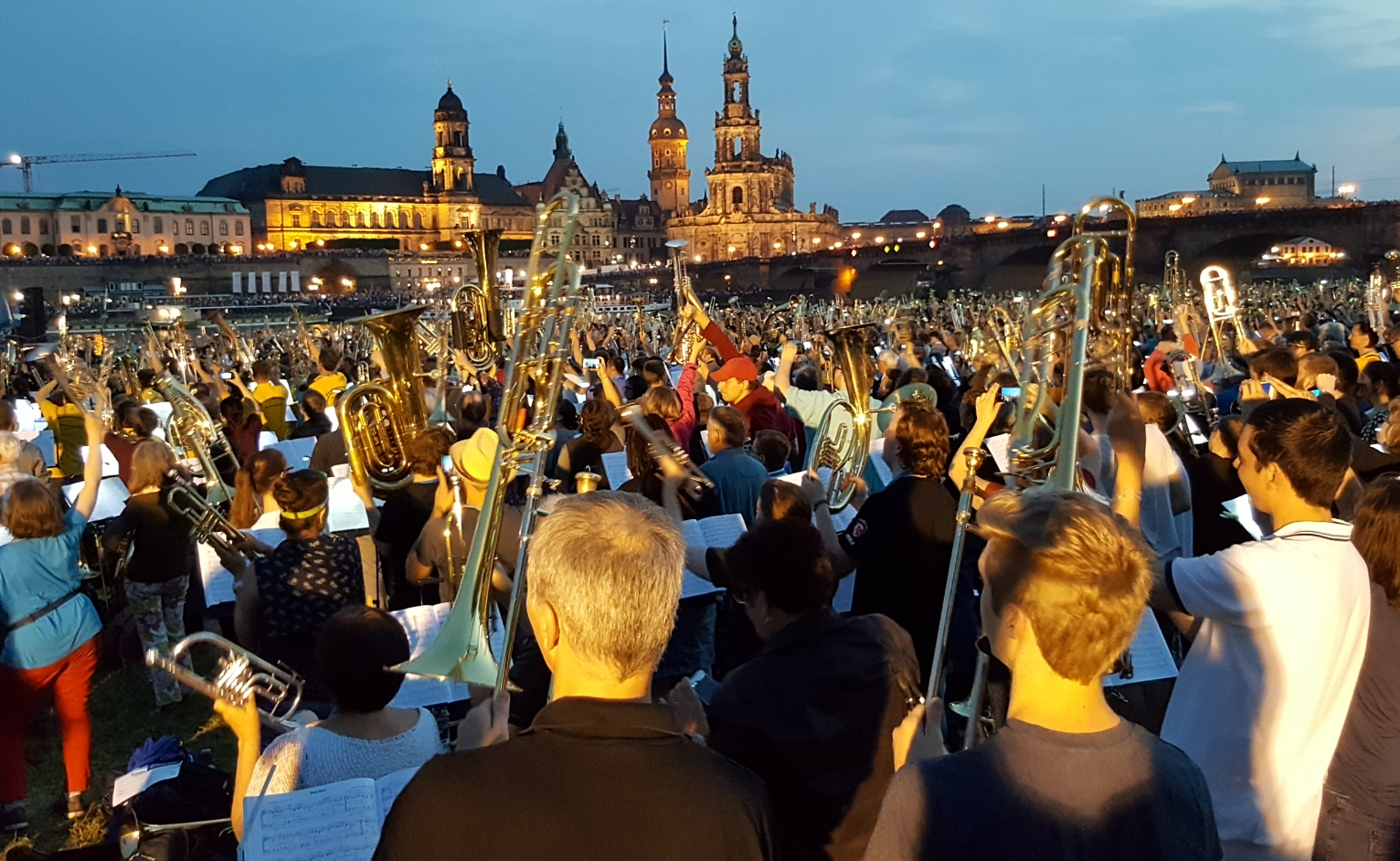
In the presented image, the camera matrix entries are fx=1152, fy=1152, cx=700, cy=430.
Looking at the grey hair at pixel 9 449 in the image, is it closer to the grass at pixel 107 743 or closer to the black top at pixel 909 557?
the grass at pixel 107 743

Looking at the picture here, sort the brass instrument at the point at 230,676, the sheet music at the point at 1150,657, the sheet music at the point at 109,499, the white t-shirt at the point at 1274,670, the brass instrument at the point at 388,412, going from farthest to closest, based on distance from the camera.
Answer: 1. the sheet music at the point at 109,499
2. the brass instrument at the point at 388,412
3. the sheet music at the point at 1150,657
4. the brass instrument at the point at 230,676
5. the white t-shirt at the point at 1274,670

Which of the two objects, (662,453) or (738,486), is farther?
(738,486)

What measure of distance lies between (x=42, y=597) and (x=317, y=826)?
303 cm

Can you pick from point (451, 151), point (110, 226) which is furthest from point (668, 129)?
point (110, 226)

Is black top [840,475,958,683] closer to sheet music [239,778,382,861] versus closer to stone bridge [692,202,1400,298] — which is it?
sheet music [239,778,382,861]

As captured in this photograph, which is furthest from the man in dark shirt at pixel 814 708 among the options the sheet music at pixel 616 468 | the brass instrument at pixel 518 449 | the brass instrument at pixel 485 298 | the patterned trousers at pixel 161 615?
the patterned trousers at pixel 161 615

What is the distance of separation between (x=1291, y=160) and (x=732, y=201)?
244 feet

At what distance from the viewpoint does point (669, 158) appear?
142 meters

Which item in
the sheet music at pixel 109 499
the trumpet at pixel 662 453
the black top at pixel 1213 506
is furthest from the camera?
the sheet music at pixel 109 499

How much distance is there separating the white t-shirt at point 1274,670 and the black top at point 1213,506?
3.51 meters

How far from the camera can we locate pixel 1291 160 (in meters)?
143

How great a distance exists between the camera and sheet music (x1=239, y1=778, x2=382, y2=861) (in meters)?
2.64

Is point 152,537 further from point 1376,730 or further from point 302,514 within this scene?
point 1376,730

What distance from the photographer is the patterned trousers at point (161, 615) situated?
6504 millimetres
